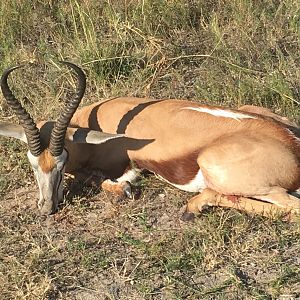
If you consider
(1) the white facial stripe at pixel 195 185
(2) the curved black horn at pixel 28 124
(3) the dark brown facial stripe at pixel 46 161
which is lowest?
(1) the white facial stripe at pixel 195 185

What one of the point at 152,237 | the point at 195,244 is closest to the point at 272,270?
the point at 195,244

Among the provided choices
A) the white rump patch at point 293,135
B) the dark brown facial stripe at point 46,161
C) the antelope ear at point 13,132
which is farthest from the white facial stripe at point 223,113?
the antelope ear at point 13,132

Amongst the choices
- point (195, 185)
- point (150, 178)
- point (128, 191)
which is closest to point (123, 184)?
point (128, 191)

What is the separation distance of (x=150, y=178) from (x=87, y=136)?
33.0 inches

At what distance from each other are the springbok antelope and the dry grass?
7.5 inches

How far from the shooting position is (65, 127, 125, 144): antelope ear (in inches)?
246

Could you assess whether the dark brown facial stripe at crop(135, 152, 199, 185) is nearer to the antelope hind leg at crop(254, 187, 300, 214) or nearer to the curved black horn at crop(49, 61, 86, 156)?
the antelope hind leg at crop(254, 187, 300, 214)

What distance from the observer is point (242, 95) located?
25.3ft

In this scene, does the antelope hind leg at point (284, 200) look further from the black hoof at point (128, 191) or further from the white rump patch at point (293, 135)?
the black hoof at point (128, 191)

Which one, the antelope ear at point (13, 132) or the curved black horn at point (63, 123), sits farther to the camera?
the antelope ear at point (13, 132)

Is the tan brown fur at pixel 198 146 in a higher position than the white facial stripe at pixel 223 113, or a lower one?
lower

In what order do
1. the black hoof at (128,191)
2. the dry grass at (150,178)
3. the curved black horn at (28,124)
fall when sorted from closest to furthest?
the dry grass at (150,178) → the curved black horn at (28,124) → the black hoof at (128,191)

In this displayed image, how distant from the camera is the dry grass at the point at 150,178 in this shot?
5.44 metres

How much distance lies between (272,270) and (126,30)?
14.2ft
